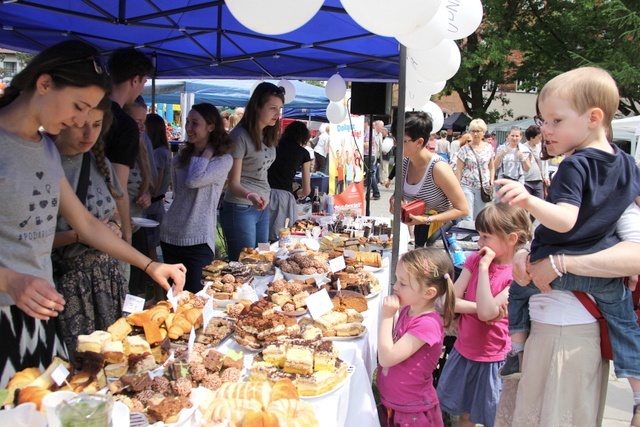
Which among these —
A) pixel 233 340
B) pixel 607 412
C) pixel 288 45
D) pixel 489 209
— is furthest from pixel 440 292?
pixel 288 45

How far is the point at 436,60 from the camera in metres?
4.39

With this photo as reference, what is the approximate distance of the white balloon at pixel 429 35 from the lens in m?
2.81

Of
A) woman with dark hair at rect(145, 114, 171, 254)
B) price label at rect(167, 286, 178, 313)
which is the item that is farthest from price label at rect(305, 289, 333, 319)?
woman with dark hair at rect(145, 114, 171, 254)

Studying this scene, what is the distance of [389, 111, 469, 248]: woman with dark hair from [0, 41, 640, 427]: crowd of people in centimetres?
58

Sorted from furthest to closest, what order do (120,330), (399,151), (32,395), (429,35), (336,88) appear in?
1. (336,88)
2. (399,151)
3. (429,35)
4. (120,330)
5. (32,395)

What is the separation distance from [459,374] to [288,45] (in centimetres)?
392

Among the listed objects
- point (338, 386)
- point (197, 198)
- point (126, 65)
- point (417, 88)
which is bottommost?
point (338, 386)

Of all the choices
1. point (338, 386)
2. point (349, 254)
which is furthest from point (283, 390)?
point (349, 254)

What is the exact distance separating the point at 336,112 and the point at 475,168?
2594 millimetres

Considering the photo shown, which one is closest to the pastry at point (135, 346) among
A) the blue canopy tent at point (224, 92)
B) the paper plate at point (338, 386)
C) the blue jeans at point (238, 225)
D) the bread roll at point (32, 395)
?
the bread roll at point (32, 395)

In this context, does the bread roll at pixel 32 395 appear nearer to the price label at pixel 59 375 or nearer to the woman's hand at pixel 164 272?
the price label at pixel 59 375

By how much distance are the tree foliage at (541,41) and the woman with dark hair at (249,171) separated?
18.1 metres

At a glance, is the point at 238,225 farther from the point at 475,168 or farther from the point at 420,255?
the point at 475,168

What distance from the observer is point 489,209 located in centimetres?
251
